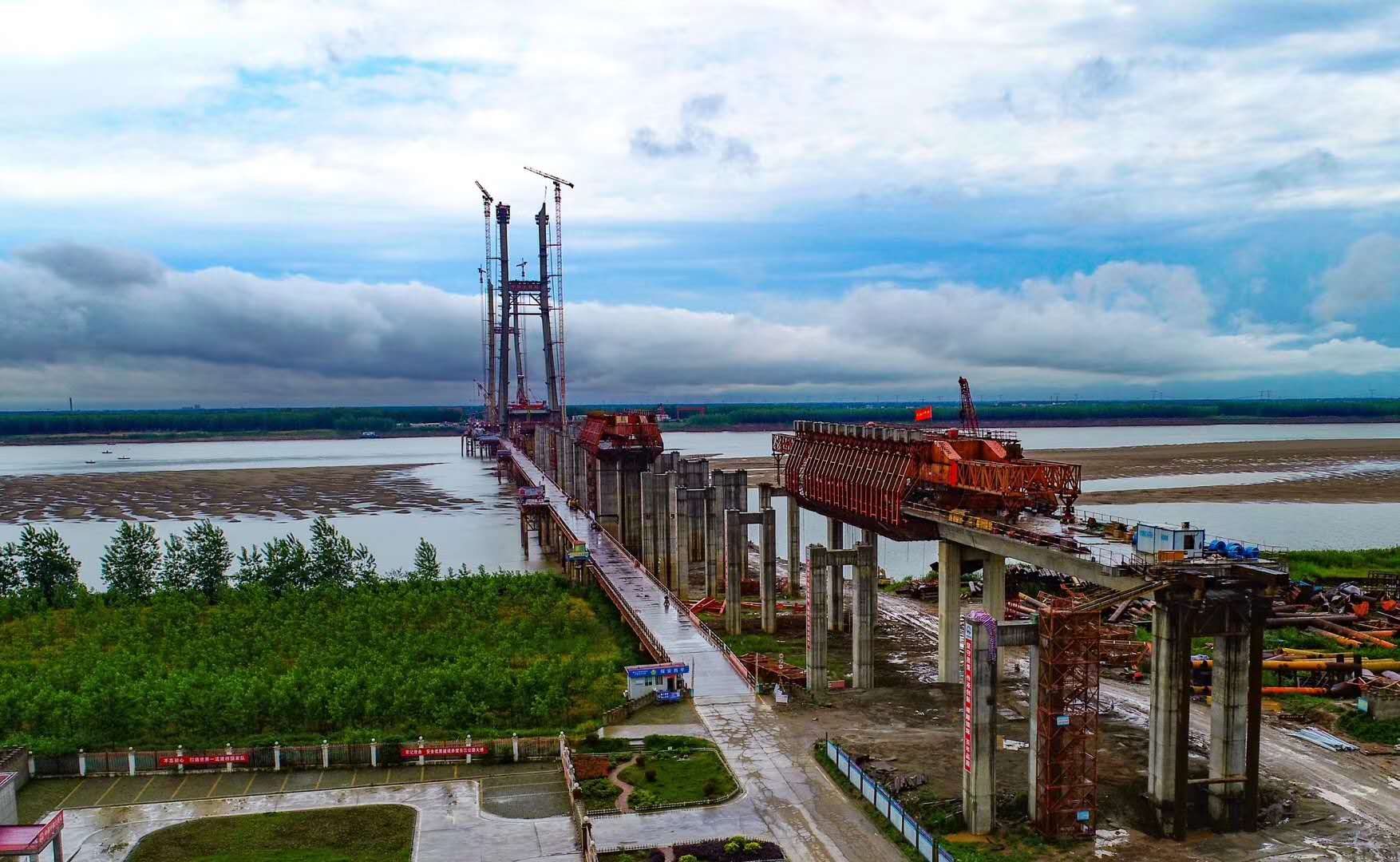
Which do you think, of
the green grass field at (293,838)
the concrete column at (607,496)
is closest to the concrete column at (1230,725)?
the green grass field at (293,838)

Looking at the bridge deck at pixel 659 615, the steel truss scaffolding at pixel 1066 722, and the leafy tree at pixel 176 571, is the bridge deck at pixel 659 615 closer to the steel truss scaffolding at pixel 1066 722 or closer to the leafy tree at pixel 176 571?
the steel truss scaffolding at pixel 1066 722

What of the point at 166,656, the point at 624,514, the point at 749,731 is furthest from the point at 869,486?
the point at 624,514

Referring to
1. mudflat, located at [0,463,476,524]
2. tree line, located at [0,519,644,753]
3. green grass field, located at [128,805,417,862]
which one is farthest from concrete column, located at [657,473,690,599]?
mudflat, located at [0,463,476,524]

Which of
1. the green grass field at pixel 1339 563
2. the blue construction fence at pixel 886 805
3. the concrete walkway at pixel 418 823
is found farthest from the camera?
the green grass field at pixel 1339 563

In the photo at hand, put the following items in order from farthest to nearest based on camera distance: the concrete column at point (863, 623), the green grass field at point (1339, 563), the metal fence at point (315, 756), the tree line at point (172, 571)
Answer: the green grass field at point (1339, 563)
the tree line at point (172, 571)
the concrete column at point (863, 623)
the metal fence at point (315, 756)

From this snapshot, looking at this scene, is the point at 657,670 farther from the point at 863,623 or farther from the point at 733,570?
the point at 733,570

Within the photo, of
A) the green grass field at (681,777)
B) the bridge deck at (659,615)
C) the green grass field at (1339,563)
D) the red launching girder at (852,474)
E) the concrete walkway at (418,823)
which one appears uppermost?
the red launching girder at (852,474)
